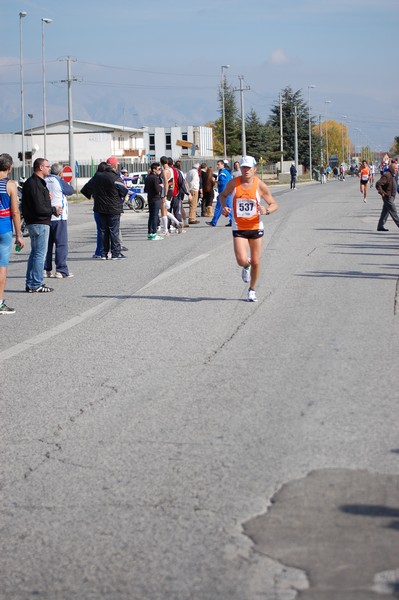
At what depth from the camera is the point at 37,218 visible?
14.3 m

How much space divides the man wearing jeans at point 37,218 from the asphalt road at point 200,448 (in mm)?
1360

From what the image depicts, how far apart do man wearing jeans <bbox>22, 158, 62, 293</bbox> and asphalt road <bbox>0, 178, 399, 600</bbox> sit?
136 centimetres

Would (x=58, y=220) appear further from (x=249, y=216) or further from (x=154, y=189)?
(x=154, y=189)

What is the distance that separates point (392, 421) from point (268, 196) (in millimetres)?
6612

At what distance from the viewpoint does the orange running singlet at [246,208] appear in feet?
41.4

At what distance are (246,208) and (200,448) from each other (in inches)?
270

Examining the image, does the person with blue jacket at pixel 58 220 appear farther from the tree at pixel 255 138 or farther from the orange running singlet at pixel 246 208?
the tree at pixel 255 138

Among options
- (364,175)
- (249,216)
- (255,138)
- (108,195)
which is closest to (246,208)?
(249,216)

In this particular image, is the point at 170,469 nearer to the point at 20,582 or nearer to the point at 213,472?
the point at 213,472

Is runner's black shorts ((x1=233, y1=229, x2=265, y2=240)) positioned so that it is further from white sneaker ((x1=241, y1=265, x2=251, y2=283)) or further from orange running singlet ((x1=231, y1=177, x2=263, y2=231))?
white sneaker ((x1=241, y1=265, x2=251, y2=283))

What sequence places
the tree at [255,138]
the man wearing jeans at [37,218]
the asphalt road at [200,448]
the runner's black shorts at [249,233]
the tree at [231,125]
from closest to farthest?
the asphalt road at [200,448], the runner's black shorts at [249,233], the man wearing jeans at [37,218], the tree at [255,138], the tree at [231,125]

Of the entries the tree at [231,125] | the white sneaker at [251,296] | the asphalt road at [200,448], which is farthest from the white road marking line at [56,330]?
the tree at [231,125]

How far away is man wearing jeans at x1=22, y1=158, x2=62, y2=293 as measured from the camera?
46.8 feet

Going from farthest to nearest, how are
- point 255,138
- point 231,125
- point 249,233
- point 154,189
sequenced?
point 231,125 → point 255,138 → point 154,189 → point 249,233
